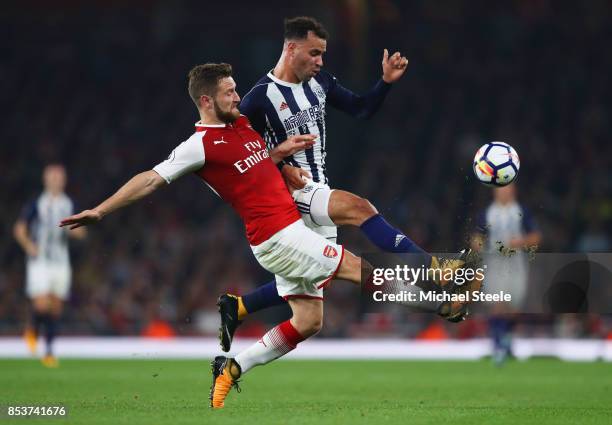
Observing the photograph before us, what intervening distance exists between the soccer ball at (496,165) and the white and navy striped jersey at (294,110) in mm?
817

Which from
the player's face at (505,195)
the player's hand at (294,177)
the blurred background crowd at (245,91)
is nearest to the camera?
the player's hand at (294,177)

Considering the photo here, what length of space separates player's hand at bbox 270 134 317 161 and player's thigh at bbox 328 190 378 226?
14.3 inches

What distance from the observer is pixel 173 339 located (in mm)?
15695

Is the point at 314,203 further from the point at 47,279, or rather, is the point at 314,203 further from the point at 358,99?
the point at 47,279

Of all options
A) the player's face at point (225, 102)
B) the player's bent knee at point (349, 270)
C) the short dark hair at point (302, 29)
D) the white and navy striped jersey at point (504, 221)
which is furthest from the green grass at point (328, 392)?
the short dark hair at point (302, 29)

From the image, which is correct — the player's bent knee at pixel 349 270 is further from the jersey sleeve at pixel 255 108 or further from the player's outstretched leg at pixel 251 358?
the jersey sleeve at pixel 255 108

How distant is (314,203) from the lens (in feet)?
23.1

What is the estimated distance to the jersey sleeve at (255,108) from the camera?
728cm

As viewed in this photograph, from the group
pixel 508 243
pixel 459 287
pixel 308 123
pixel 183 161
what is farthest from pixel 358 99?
pixel 508 243

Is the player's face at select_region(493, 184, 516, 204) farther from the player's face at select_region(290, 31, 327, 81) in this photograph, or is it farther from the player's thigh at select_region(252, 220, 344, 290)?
the player's thigh at select_region(252, 220, 344, 290)

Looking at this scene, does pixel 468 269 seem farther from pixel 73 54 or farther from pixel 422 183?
pixel 73 54

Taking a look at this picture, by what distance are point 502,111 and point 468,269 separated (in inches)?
491

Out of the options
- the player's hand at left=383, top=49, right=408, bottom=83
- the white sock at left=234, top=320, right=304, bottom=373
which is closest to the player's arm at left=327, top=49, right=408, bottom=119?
the player's hand at left=383, top=49, right=408, bottom=83

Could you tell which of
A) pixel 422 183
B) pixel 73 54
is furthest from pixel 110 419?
pixel 73 54
